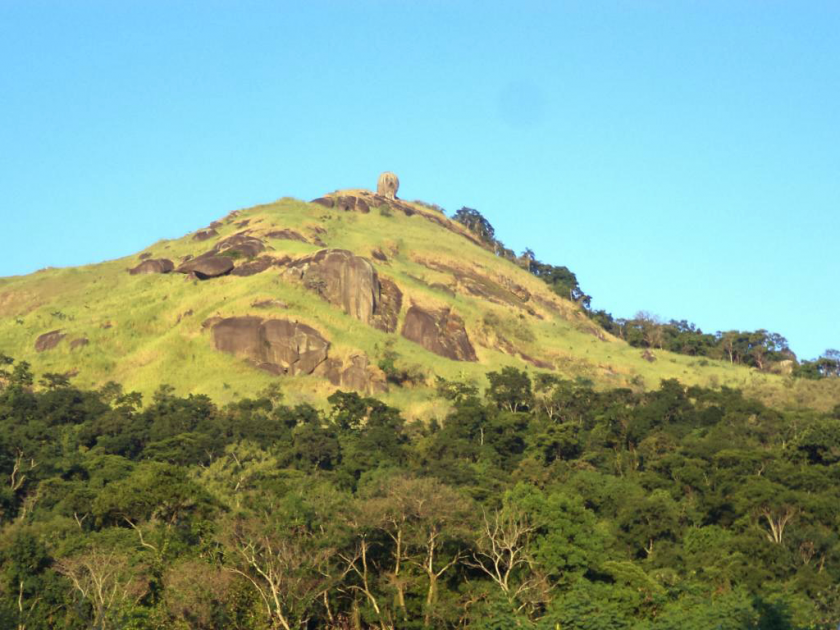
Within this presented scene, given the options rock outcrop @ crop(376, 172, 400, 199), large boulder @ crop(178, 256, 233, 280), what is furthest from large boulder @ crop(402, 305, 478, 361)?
rock outcrop @ crop(376, 172, 400, 199)

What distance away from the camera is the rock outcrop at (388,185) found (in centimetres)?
17575

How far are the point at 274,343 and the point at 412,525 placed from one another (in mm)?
55629

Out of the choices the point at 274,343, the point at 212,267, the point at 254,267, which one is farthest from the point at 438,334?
the point at 212,267

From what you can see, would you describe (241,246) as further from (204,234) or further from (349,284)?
(204,234)

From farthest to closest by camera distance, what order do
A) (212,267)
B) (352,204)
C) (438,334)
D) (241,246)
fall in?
1. (352,204)
2. (241,246)
3. (212,267)
4. (438,334)

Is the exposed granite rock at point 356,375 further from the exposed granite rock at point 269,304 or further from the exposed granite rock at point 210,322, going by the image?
the exposed granite rock at point 210,322

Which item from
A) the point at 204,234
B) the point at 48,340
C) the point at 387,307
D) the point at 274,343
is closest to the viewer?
the point at 274,343

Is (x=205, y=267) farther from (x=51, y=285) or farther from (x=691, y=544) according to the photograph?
(x=691, y=544)

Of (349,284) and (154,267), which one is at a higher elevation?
(154,267)

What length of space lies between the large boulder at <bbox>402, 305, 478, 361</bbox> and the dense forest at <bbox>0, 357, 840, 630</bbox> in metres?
27.8

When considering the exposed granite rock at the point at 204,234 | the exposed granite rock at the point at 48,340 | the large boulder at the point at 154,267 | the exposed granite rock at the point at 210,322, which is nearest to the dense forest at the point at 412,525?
the exposed granite rock at the point at 210,322

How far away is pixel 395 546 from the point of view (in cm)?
4638

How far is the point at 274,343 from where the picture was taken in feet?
325

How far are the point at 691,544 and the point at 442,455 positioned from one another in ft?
75.0
